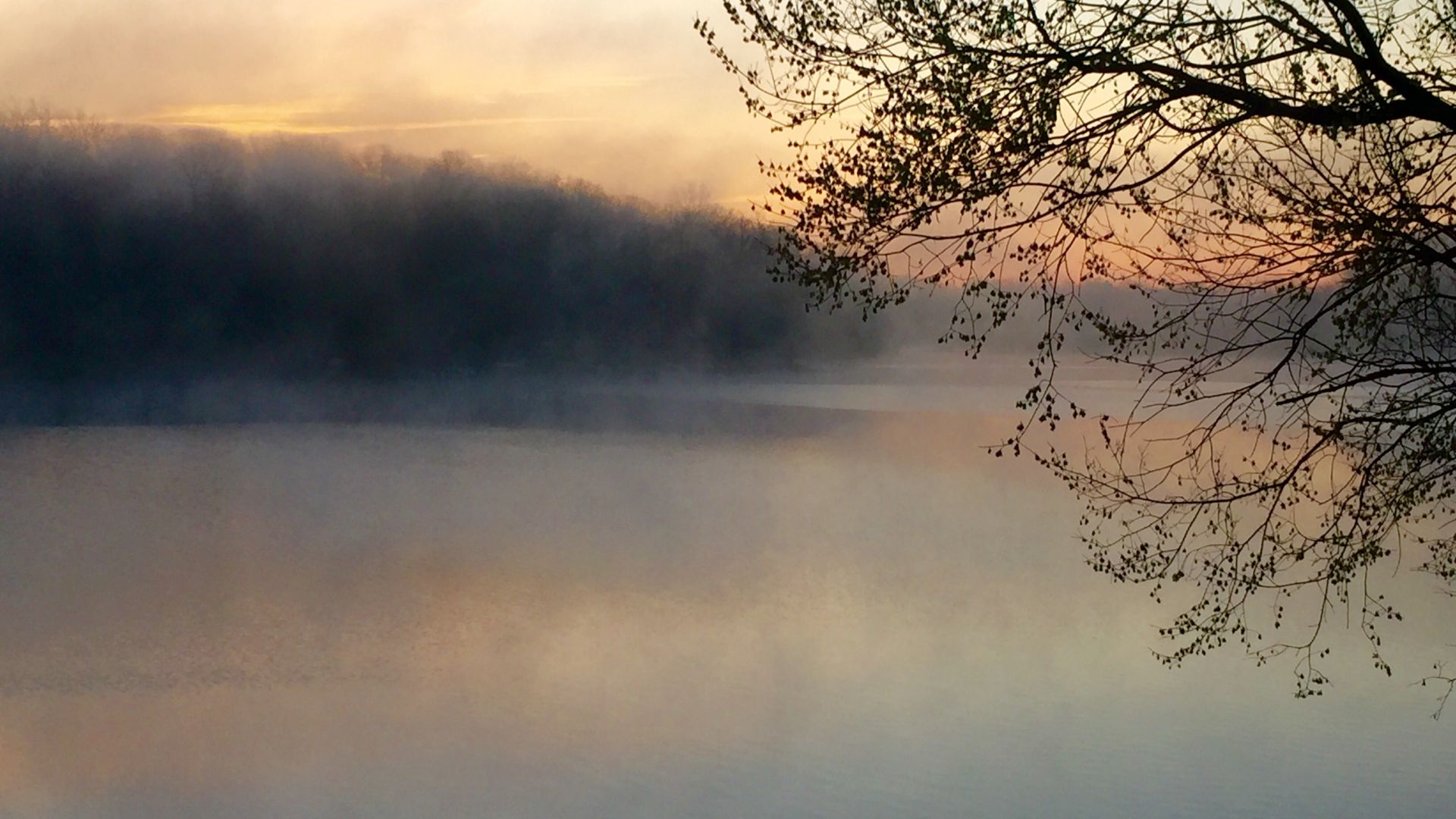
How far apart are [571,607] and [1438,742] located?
14.8 metres

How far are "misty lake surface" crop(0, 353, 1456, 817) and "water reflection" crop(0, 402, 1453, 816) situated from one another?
7 centimetres

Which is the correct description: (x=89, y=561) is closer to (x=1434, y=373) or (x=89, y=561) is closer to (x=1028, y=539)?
(x=1028, y=539)

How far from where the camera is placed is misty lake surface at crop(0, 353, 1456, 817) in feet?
47.1

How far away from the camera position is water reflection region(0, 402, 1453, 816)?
14352 mm

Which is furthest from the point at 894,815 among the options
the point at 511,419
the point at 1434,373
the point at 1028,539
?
the point at 511,419

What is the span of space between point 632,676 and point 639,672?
1.12 ft

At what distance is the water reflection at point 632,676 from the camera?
47.1 feet

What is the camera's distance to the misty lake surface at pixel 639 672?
1435 centimetres

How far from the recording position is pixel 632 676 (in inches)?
766

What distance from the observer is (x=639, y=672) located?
779 inches

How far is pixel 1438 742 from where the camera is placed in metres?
15.2

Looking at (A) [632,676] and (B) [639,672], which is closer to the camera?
(A) [632,676]

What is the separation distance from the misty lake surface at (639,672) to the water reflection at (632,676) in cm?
7

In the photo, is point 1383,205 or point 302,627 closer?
point 1383,205
